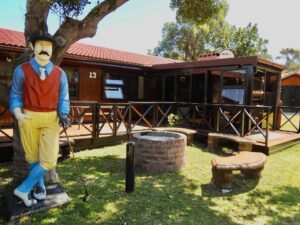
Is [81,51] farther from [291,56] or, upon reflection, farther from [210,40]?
[291,56]

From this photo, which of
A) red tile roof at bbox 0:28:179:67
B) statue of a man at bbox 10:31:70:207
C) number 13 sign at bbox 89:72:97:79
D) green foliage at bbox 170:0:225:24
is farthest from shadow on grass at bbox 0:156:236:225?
number 13 sign at bbox 89:72:97:79

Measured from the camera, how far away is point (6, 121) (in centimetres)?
791

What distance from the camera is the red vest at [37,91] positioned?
3.16 m

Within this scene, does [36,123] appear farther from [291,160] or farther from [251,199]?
[291,160]

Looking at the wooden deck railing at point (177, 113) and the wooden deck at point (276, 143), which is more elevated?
the wooden deck railing at point (177, 113)

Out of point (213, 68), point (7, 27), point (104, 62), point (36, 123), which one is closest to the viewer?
point (36, 123)

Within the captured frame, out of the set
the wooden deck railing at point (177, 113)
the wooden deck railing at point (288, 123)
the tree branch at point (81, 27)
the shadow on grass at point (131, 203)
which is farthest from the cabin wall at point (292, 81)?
the tree branch at point (81, 27)

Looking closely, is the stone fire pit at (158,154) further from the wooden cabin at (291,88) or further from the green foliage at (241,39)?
the green foliage at (241,39)

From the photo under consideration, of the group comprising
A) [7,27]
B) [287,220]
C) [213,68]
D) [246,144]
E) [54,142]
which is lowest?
[287,220]

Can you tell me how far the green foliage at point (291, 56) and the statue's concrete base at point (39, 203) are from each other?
68.4m

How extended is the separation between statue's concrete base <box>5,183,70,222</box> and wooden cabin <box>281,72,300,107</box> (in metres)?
22.6

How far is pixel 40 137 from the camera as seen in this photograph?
3273 mm

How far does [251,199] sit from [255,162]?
0.78 metres

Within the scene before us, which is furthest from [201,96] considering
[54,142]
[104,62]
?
[54,142]
